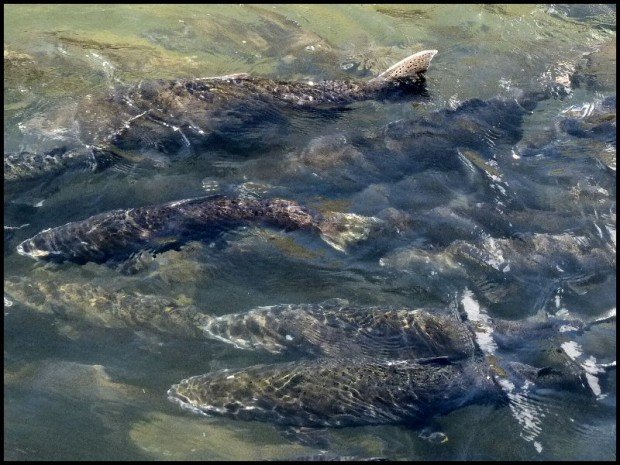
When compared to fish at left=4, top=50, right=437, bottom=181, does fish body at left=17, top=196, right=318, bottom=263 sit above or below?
below

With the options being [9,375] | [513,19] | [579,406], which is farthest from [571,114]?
[9,375]

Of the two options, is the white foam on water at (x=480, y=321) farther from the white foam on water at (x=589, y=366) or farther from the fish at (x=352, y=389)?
the white foam on water at (x=589, y=366)

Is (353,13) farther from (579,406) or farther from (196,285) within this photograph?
(579,406)

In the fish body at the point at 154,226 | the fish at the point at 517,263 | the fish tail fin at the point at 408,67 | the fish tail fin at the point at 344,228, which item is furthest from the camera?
the fish tail fin at the point at 408,67

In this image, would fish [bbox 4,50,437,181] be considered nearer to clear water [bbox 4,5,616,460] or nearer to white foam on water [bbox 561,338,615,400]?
clear water [bbox 4,5,616,460]

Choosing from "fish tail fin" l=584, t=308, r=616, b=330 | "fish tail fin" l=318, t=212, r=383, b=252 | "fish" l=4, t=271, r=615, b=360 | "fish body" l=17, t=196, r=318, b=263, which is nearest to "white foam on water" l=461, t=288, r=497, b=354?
"fish" l=4, t=271, r=615, b=360

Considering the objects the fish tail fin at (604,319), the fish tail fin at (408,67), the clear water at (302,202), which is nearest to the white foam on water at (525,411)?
the clear water at (302,202)

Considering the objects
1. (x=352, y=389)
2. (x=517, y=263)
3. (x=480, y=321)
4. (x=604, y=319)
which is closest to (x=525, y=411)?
(x=480, y=321)
